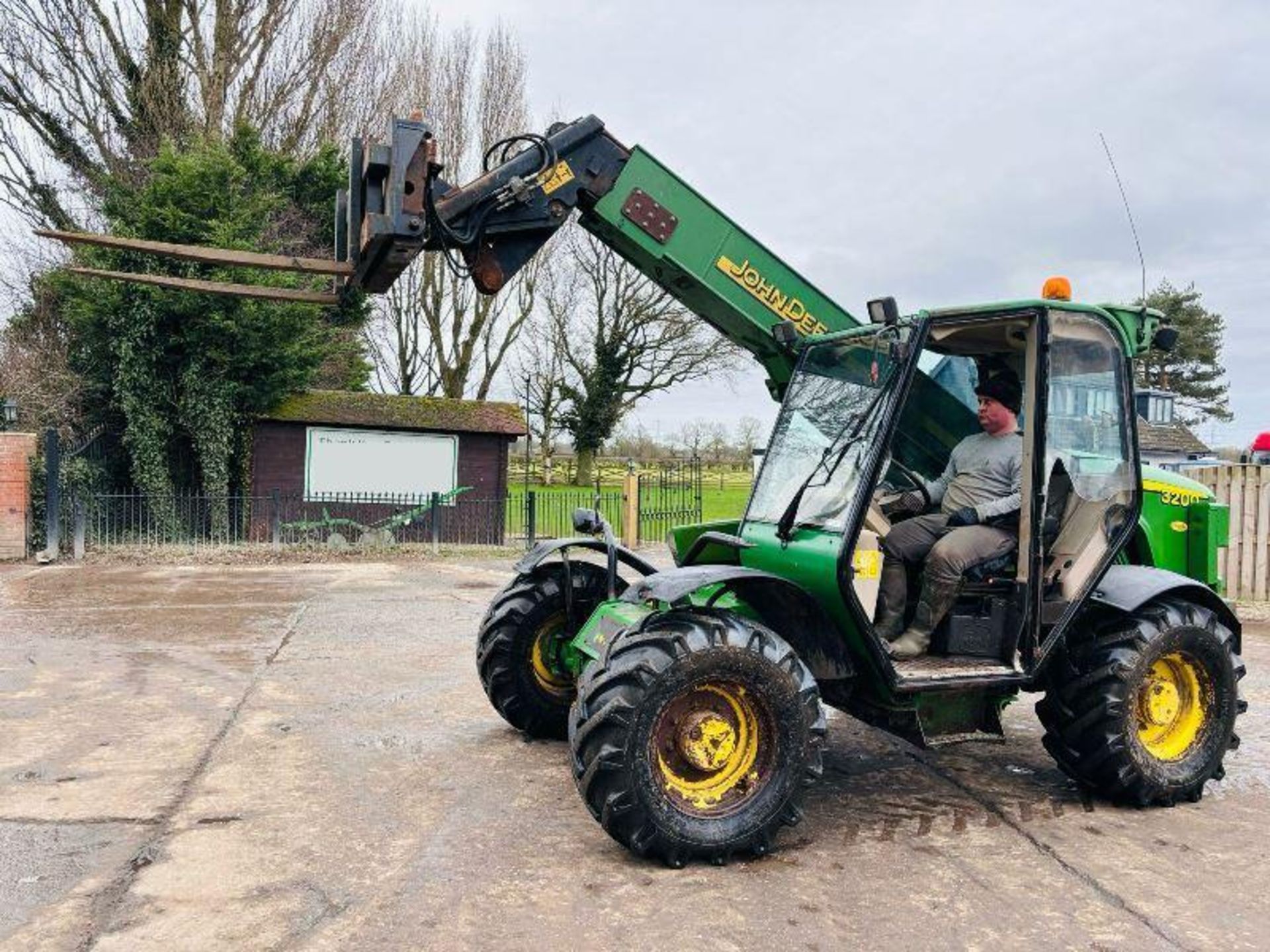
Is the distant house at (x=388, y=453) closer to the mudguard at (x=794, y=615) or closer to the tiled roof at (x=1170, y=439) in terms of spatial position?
the mudguard at (x=794, y=615)

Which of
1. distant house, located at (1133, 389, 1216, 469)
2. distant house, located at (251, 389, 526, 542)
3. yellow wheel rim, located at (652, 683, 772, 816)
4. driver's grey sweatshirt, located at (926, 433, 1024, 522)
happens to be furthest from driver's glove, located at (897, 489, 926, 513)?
distant house, located at (1133, 389, 1216, 469)

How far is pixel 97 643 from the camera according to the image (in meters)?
8.61

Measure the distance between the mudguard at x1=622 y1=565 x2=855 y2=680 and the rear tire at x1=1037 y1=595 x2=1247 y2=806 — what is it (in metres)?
1.12

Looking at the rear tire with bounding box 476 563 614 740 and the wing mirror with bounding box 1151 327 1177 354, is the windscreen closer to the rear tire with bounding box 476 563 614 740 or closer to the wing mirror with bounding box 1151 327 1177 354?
the rear tire with bounding box 476 563 614 740

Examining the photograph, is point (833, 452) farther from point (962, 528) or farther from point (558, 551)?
point (558, 551)

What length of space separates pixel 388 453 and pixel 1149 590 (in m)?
16.2

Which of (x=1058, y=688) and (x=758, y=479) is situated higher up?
(x=758, y=479)

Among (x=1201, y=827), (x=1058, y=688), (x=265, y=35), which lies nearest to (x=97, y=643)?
(x=1058, y=688)

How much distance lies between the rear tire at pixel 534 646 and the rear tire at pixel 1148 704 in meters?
2.44

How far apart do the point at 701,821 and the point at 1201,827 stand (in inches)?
91.4

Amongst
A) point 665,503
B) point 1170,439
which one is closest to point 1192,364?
point 1170,439

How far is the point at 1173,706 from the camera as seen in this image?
5012 mm

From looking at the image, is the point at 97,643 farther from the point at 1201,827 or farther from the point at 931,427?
the point at 1201,827

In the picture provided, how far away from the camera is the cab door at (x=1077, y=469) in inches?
189
